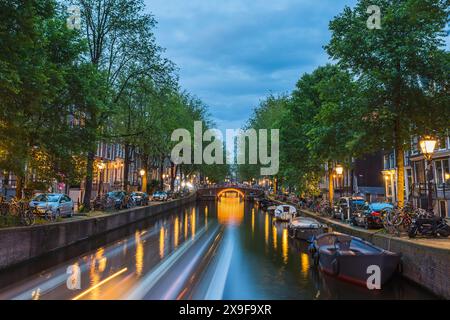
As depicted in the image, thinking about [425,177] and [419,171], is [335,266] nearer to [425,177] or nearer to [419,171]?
[425,177]

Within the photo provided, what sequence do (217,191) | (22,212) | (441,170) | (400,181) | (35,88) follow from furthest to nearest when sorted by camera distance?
(217,191) → (441,170) → (400,181) → (22,212) → (35,88)

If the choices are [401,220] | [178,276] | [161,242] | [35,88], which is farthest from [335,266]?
[35,88]

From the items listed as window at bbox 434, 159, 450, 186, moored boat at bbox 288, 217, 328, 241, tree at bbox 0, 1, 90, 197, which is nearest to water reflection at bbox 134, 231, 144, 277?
tree at bbox 0, 1, 90, 197

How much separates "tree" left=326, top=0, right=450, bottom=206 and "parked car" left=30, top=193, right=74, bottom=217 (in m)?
20.2

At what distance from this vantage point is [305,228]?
2884 cm

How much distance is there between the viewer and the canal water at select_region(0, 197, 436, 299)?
13.3 meters

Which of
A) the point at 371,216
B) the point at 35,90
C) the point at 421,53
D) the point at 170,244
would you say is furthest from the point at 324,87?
the point at 35,90

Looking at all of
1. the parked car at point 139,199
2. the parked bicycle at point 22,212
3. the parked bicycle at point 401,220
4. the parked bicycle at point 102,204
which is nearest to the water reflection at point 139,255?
the parked bicycle at point 22,212

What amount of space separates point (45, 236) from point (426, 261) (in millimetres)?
18030

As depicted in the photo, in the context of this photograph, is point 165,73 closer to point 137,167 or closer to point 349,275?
point 349,275

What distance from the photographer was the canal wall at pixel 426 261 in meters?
12.7

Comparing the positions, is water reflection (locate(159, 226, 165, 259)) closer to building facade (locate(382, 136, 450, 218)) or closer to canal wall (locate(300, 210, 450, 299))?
canal wall (locate(300, 210, 450, 299))

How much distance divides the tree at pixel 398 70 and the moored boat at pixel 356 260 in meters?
6.08

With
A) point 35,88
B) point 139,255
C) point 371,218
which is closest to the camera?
point 35,88
